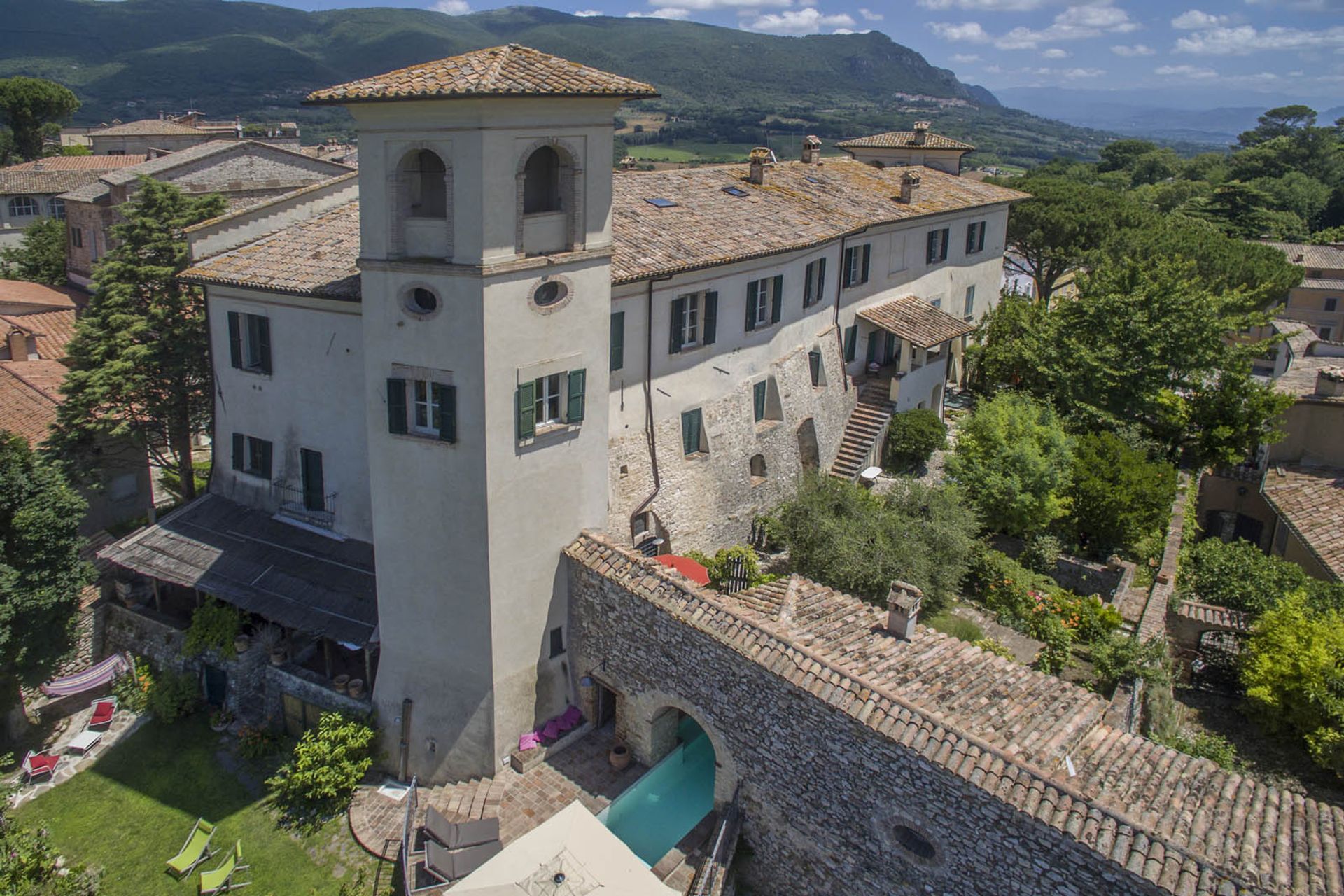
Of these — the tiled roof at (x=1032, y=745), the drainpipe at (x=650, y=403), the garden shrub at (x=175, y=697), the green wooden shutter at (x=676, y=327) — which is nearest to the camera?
the tiled roof at (x=1032, y=745)

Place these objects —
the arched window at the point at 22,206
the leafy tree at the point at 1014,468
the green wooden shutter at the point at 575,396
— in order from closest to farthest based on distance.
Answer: the green wooden shutter at the point at 575,396 → the leafy tree at the point at 1014,468 → the arched window at the point at 22,206

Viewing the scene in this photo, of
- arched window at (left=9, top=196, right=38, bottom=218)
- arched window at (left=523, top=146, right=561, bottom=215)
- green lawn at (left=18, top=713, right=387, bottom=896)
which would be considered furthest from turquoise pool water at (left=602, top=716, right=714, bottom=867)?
arched window at (left=9, top=196, right=38, bottom=218)

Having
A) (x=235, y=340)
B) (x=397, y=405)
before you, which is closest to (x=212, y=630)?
(x=235, y=340)

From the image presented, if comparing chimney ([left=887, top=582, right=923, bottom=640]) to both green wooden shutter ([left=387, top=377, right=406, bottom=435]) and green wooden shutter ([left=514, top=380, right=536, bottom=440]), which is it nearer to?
green wooden shutter ([left=514, top=380, right=536, bottom=440])

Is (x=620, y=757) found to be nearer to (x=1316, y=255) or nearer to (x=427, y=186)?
(x=427, y=186)

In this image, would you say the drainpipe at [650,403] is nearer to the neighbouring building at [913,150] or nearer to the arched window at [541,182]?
the arched window at [541,182]

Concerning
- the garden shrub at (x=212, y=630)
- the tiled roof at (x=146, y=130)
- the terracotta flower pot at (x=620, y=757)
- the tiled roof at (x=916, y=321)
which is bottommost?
the terracotta flower pot at (x=620, y=757)

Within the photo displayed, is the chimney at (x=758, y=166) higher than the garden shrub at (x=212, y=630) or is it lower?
higher

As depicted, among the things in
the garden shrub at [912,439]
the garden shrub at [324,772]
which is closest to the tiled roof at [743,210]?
the garden shrub at [912,439]
